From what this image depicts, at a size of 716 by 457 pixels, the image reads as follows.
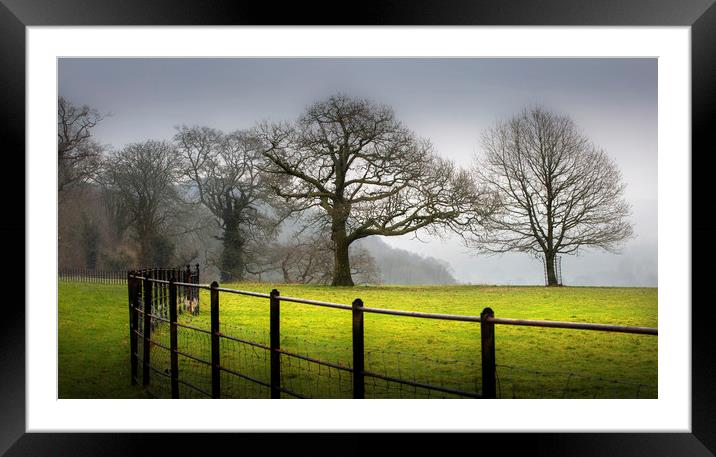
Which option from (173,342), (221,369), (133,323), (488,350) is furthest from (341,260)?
(488,350)

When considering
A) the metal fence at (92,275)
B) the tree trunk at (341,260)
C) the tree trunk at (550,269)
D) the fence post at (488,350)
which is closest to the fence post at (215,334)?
the fence post at (488,350)

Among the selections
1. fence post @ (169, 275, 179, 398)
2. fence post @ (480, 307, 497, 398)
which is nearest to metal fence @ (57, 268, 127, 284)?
fence post @ (169, 275, 179, 398)

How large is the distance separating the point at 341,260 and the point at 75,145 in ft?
10.4

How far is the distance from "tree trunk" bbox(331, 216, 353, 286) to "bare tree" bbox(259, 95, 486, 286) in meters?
0.01

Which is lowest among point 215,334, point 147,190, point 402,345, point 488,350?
point 402,345

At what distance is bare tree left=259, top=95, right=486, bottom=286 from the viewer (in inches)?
260

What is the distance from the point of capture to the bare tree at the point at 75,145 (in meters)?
5.59

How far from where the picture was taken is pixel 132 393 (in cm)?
466

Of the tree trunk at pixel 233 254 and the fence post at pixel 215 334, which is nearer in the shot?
the fence post at pixel 215 334

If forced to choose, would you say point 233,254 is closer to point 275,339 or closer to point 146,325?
point 146,325

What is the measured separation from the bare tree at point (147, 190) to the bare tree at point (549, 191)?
3494 millimetres

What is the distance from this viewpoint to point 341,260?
22.7 ft

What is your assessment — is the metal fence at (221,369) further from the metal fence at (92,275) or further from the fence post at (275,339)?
the metal fence at (92,275)
